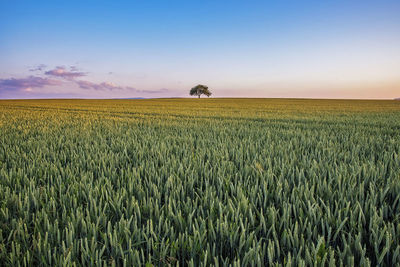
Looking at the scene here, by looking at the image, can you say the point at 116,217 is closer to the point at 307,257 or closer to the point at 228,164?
the point at 307,257

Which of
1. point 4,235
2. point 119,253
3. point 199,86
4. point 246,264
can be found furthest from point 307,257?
point 199,86

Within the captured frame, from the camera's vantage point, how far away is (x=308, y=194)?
1911 millimetres

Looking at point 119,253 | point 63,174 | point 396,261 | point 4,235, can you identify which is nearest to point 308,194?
point 396,261

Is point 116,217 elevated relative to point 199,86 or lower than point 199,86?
lower

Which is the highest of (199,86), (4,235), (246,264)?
(199,86)

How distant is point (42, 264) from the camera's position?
1.26m

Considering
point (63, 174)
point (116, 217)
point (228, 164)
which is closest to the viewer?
point (116, 217)

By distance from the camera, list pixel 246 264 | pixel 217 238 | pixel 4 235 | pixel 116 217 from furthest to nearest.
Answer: pixel 116 217
pixel 4 235
pixel 217 238
pixel 246 264

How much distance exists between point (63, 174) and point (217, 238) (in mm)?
2102

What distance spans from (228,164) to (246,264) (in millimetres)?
2060

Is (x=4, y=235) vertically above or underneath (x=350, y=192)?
underneath

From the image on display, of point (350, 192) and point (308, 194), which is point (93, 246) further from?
point (350, 192)

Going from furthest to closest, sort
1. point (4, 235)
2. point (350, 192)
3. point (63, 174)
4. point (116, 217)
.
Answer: point (63, 174)
point (350, 192)
point (116, 217)
point (4, 235)

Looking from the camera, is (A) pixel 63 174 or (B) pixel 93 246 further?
(A) pixel 63 174
